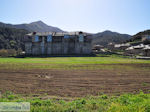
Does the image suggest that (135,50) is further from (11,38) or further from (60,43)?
(11,38)

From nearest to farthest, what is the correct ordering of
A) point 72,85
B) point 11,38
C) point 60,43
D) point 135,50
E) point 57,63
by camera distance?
1. point 72,85
2. point 57,63
3. point 60,43
4. point 135,50
5. point 11,38

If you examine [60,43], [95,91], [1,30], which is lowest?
[95,91]

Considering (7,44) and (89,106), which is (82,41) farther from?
(7,44)

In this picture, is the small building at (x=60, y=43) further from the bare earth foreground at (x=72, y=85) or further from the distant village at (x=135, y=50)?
the bare earth foreground at (x=72, y=85)

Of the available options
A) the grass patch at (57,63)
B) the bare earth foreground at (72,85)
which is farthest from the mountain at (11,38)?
the bare earth foreground at (72,85)

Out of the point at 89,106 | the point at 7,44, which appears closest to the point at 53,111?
the point at 89,106

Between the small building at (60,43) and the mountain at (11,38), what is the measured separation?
49194 millimetres

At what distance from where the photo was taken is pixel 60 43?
200 feet

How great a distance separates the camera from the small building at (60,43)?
197 feet

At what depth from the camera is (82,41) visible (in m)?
60.1

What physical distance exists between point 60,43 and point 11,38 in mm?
77103

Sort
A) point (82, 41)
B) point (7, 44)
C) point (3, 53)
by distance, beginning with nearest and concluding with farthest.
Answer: point (3, 53) < point (82, 41) < point (7, 44)

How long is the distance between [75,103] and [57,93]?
7.42 ft

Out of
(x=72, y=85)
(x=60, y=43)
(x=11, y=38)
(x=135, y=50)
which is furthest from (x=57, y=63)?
(x=11, y=38)
